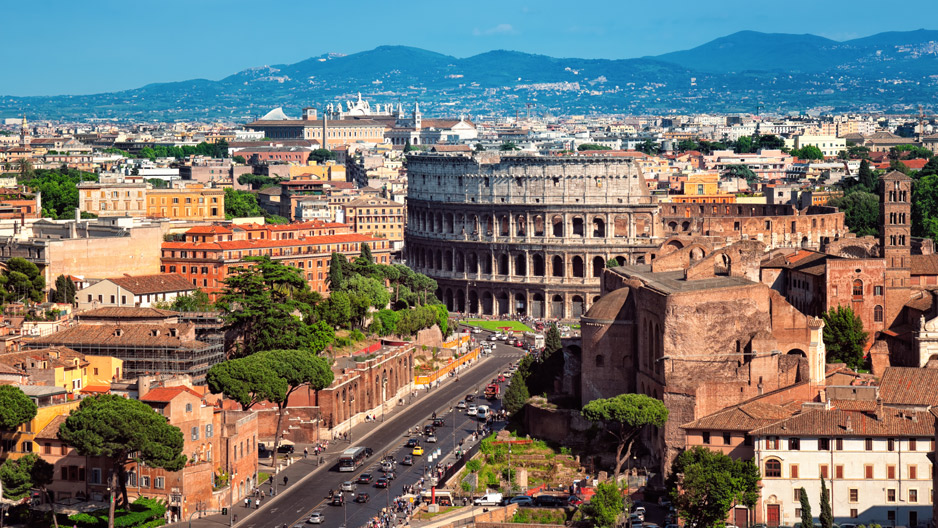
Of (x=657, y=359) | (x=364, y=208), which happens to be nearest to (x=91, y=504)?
(x=657, y=359)

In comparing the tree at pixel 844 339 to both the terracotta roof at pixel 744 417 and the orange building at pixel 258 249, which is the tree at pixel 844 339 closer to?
the terracotta roof at pixel 744 417

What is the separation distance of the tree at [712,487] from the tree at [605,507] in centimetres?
299

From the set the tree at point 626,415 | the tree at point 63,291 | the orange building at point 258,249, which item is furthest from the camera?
the orange building at point 258,249

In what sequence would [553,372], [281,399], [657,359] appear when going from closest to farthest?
1. [657,359]
2. [281,399]
3. [553,372]

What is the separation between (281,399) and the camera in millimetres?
97812

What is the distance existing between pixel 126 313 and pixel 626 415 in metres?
37.2

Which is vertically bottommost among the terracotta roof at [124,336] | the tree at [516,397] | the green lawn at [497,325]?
the green lawn at [497,325]

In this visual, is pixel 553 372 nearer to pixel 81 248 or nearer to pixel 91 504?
pixel 91 504

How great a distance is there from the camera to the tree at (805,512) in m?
78.0

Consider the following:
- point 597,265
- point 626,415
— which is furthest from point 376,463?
point 597,265

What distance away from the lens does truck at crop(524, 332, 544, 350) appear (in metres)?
142

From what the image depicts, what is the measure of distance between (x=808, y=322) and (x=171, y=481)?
35076 mm

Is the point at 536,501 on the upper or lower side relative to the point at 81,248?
lower

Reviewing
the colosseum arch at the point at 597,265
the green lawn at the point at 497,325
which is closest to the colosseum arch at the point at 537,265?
the colosseum arch at the point at 597,265
